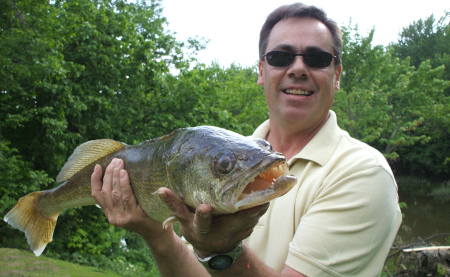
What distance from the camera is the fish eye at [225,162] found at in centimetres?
169

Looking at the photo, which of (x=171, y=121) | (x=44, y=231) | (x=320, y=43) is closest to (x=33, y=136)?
(x=171, y=121)

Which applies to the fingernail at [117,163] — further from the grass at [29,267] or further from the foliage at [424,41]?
the foliage at [424,41]

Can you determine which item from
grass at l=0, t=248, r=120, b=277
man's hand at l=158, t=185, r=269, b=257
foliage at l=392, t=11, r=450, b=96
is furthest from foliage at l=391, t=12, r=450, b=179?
man's hand at l=158, t=185, r=269, b=257

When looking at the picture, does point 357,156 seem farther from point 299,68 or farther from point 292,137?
point 299,68

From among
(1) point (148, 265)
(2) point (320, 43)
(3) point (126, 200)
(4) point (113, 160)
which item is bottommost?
(1) point (148, 265)

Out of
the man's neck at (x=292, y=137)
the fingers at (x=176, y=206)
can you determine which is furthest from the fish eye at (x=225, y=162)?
the man's neck at (x=292, y=137)

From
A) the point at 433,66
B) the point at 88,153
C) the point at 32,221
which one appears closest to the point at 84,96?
the point at 32,221

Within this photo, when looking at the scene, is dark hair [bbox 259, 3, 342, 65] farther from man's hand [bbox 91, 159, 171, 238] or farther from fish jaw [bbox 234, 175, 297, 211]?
fish jaw [bbox 234, 175, 297, 211]

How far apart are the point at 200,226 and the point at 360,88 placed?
2144 centimetres

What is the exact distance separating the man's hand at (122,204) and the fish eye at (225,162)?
111 centimetres

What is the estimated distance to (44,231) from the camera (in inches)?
137

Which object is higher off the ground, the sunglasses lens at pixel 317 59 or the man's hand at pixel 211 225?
the sunglasses lens at pixel 317 59

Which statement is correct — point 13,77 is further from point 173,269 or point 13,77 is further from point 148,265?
point 148,265

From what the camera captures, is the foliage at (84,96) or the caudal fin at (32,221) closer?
the caudal fin at (32,221)
